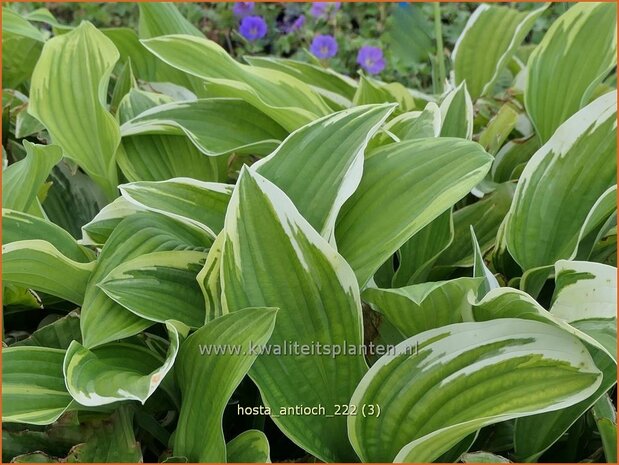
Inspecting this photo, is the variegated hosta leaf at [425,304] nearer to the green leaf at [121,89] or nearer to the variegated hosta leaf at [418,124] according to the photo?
the variegated hosta leaf at [418,124]

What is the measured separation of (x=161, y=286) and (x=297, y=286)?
0.16 meters

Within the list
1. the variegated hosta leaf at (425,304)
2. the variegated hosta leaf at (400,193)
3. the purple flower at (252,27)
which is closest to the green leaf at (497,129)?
the variegated hosta leaf at (400,193)

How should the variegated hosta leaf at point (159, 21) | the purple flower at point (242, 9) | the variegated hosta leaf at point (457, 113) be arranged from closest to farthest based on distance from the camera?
the variegated hosta leaf at point (457, 113), the variegated hosta leaf at point (159, 21), the purple flower at point (242, 9)

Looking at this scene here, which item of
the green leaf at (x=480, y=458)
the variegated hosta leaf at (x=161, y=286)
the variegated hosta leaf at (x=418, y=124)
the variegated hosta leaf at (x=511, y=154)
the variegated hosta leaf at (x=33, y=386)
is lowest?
the green leaf at (x=480, y=458)

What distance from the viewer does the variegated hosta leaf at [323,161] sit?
0.80 metres

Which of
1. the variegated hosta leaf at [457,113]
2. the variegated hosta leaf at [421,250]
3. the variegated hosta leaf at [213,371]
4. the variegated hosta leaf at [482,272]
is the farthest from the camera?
the variegated hosta leaf at [457,113]

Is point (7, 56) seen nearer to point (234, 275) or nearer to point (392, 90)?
point (392, 90)

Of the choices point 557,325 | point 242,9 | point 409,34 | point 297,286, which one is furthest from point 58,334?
point 409,34

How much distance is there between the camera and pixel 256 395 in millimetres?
900

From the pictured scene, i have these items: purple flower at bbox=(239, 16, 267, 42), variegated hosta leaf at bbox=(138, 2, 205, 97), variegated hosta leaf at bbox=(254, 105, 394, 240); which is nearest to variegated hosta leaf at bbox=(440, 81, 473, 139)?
variegated hosta leaf at bbox=(254, 105, 394, 240)

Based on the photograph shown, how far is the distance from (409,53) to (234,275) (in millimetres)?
1934

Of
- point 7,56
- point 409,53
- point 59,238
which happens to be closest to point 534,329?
point 59,238

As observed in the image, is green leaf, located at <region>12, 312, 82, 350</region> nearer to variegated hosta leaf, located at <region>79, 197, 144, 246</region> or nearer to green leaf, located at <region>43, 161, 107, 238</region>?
variegated hosta leaf, located at <region>79, 197, 144, 246</region>

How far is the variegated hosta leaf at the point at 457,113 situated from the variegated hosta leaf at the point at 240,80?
0.18 metres
